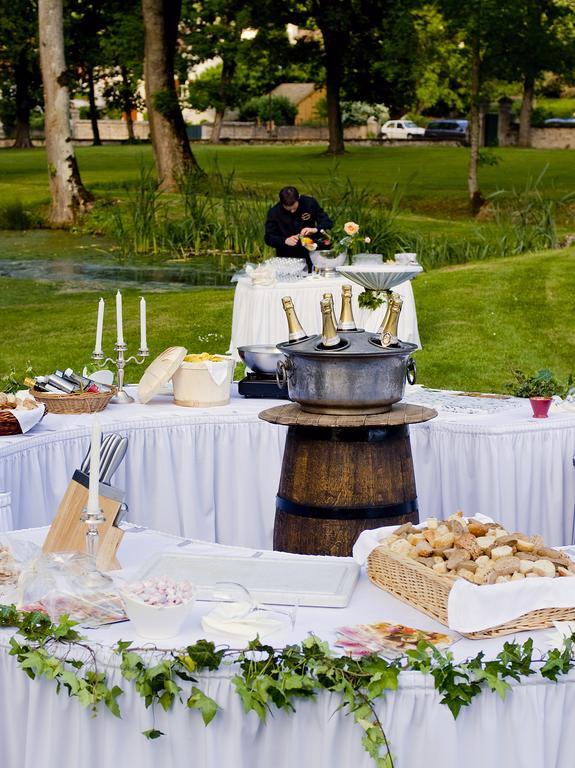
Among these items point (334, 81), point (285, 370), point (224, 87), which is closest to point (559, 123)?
point (334, 81)

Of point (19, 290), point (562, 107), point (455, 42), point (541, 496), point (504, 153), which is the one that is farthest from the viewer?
point (562, 107)

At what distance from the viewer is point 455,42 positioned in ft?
80.1

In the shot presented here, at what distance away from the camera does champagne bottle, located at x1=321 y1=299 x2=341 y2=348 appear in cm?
426

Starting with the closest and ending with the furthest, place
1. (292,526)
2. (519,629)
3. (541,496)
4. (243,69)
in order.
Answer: (519,629) < (292,526) < (541,496) < (243,69)

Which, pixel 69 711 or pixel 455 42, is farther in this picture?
pixel 455 42

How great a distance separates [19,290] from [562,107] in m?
45.5

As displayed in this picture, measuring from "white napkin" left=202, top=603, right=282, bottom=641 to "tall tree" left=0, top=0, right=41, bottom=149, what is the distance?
33035 millimetres

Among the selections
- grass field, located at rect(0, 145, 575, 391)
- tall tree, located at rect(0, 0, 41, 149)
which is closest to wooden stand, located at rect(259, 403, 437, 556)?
grass field, located at rect(0, 145, 575, 391)

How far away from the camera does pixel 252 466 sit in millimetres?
5879

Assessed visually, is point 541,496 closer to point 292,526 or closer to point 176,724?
point 292,526

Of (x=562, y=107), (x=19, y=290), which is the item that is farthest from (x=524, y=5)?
(x=562, y=107)

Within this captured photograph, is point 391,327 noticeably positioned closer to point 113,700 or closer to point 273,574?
point 273,574

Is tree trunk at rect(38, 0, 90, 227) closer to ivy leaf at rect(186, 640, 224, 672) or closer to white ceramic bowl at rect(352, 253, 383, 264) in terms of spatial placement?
white ceramic bowl at rect(352, 253, 383, 264)

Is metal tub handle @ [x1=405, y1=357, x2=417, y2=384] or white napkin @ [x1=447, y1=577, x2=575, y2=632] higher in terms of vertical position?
metal tub handle @ [x1=405, y1=357, x2=417, y2=384]
